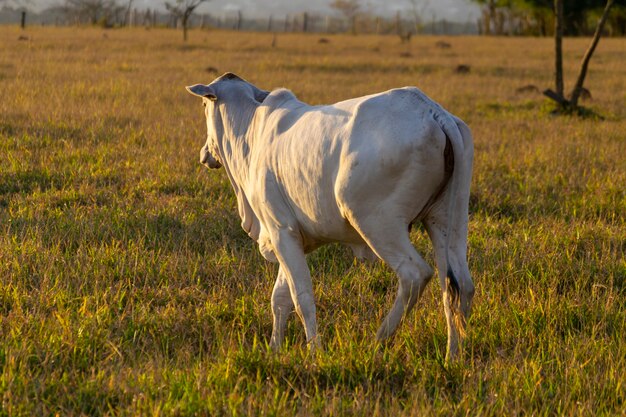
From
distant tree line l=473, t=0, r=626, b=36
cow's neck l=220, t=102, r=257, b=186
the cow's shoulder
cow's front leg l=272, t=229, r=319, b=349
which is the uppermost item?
distant tree line l=473, t=0, r=626, b=36

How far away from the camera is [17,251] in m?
4.85

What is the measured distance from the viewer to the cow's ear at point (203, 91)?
4.16 meters

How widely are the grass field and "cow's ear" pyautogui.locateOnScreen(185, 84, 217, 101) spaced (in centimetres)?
107

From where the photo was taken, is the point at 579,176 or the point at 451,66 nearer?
the point at 579,176

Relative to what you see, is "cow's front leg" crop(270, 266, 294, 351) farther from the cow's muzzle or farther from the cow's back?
the cow's muzzle

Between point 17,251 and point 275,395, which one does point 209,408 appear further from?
point 17,251

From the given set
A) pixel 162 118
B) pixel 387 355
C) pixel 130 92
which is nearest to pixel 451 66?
pixel 130 92

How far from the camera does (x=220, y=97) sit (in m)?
4.32

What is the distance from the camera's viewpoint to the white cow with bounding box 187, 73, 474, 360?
10.8 ft

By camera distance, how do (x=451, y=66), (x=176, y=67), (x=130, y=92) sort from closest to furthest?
(x=130, y=92)
(x=176, y=67)
(x=451, y=66)

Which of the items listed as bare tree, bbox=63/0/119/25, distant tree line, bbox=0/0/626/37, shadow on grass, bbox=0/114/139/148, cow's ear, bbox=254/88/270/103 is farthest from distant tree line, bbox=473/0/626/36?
bare tree, bbox=63/0/119/25

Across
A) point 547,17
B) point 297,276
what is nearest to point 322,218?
point 297,276

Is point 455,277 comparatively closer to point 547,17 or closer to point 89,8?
point 547,17

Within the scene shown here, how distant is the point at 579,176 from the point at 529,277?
11.3 ft
